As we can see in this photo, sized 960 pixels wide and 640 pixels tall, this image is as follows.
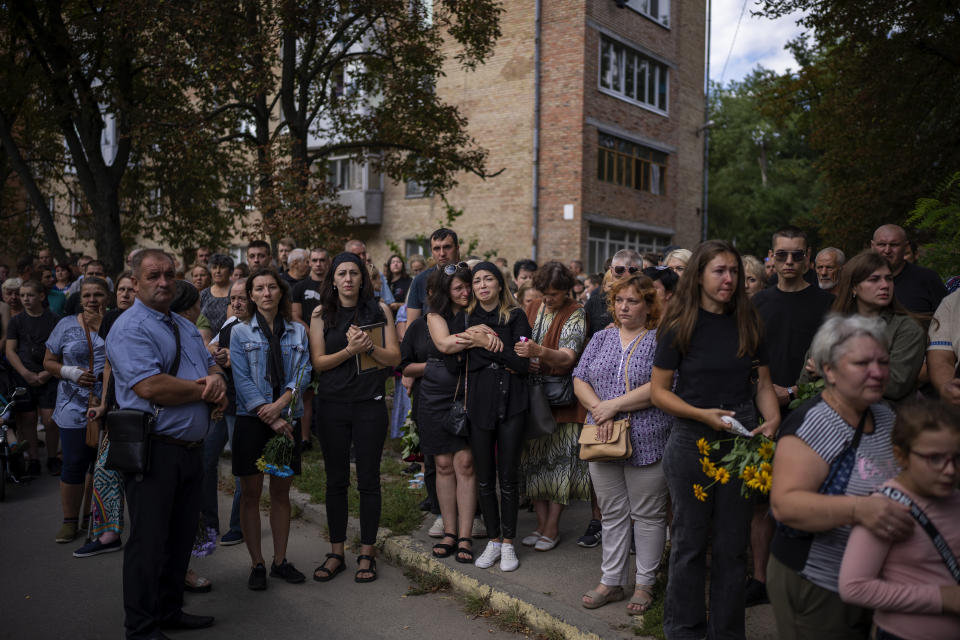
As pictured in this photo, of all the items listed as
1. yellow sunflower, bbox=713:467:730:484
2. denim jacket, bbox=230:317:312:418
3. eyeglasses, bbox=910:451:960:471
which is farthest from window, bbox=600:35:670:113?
eyeglasses, bbox=910:451:960:471

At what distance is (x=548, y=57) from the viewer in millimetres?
23281

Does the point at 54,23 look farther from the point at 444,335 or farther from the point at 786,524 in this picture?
the point at 786,524

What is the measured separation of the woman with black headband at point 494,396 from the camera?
5.42 meters

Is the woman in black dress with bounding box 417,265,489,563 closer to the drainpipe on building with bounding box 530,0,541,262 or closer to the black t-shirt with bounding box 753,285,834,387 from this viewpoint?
the black t-shirt with bounding box 753,285,834,387

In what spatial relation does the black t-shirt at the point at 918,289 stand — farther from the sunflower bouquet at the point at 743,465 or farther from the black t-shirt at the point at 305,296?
the black t-shirt at the point at 305,296

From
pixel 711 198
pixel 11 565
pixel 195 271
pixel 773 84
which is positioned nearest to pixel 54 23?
pixel 195 271

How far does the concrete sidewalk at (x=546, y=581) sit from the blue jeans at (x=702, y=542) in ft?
1.41

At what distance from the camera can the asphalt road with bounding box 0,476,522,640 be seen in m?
4.66

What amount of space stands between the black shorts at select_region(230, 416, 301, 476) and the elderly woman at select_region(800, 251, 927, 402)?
361cm

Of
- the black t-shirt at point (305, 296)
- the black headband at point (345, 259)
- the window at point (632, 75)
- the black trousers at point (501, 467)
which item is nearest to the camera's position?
the black trousers at point (501, 467)

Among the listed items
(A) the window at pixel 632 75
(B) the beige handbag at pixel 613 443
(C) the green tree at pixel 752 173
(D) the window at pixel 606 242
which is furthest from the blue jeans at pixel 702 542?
(C) the green tree at pixel 752 173

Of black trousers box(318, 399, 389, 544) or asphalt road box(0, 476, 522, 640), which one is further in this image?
black trousers box(318, 399, 389, 544)

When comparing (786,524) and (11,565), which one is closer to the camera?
(786,524)

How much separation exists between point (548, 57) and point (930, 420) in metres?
22.6
